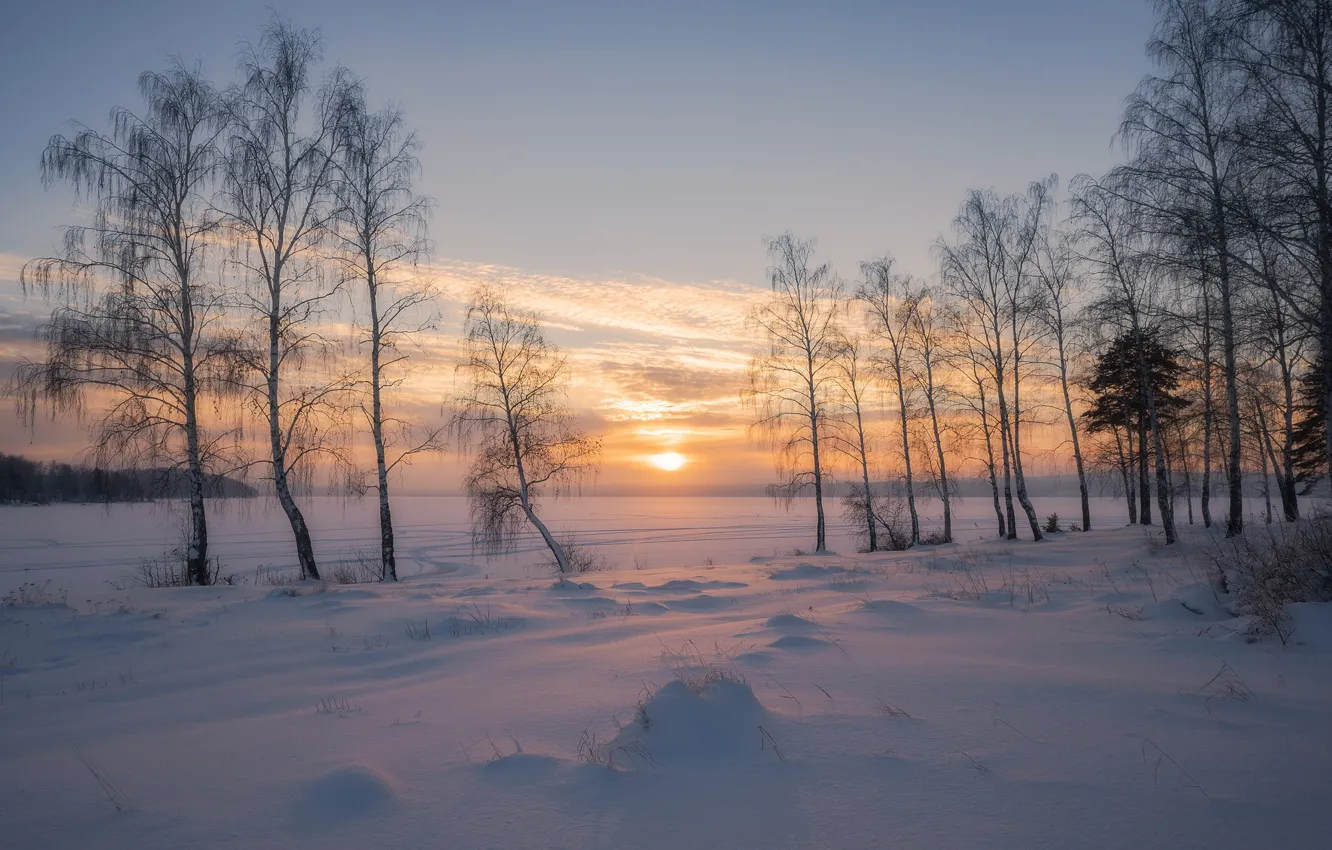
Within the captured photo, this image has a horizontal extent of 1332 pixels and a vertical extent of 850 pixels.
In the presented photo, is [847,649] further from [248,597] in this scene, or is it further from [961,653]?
[248,597]

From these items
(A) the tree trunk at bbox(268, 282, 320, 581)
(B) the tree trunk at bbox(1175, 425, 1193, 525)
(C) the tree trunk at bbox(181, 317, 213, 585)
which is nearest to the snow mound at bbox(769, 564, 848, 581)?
(A) the tree trunk at bbox(268, 282, 320, 581)

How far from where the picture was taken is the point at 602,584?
11586mm

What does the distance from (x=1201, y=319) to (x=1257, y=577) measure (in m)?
8.31

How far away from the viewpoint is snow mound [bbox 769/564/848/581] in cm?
1269

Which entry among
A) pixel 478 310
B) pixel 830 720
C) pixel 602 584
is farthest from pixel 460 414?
pixel 830 720

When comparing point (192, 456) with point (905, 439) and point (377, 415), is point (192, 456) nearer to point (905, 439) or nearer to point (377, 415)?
point (377, 415)

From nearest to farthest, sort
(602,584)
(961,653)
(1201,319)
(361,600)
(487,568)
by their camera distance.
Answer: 1. (961,653)
2. (361,600)
3. (602,584)
4. (1201,319)
5. (487,568)

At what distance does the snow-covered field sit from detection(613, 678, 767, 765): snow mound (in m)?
0.02

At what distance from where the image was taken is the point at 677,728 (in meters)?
3.62

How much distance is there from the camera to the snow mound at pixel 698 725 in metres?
3.47

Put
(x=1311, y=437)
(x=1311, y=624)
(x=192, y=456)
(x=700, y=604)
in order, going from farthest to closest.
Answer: (x=1311, y=437) < (x=192, y=456) < (x=700, y=604) < (x=1311, y=624)

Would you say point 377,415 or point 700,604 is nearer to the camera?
point 700,604

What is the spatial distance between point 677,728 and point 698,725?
0.13 meters

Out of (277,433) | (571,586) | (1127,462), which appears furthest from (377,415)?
(1127,462)
